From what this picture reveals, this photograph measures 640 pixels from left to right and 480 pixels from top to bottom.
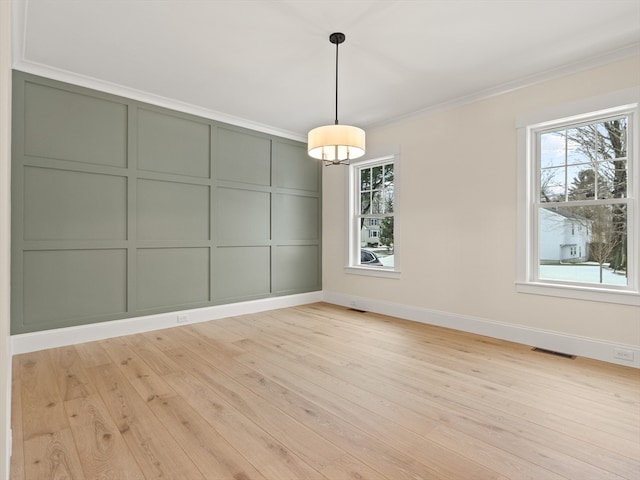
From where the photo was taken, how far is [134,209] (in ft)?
13.2

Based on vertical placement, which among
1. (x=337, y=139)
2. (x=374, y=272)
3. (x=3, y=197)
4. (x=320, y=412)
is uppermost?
(x=337, y=139)

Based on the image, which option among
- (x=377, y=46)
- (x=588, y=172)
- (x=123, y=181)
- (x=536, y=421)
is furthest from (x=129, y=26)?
(x=588, y=172)

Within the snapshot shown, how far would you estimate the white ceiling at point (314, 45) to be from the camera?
2.63 meters

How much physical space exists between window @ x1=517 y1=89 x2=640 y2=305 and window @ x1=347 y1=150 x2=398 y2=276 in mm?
1697

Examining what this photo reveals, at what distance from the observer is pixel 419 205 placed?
467cm

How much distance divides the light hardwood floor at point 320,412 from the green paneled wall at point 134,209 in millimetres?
640

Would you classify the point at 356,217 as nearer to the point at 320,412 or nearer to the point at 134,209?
the point at 134,209

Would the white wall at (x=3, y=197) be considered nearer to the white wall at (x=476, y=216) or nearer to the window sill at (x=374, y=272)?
the white wall at (x=476, y=216)

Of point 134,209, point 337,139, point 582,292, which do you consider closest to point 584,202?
point 582,292

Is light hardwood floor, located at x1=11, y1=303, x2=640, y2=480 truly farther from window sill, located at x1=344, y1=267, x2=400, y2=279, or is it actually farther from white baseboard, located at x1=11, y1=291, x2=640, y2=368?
window sill, located at x1=344, y1=267, x2=400, y2=279

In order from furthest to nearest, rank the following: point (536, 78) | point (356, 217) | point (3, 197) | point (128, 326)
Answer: point (356, 217) < point (128, 326) < point (536, 78) < point (3, 197)

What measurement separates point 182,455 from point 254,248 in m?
3.48

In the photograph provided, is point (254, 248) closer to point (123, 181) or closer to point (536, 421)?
point (123, 181)

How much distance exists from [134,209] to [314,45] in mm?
2661
